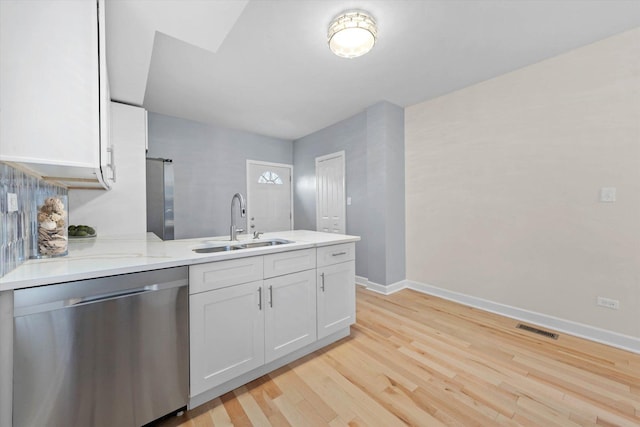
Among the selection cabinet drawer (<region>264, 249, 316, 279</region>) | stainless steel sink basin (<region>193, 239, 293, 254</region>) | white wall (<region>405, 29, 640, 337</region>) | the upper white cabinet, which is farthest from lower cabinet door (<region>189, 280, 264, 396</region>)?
white wall (<region>405, 29, 640, 337</region>)

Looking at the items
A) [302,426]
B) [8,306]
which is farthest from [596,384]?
[8,306]

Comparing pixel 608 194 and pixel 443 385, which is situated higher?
pixel 608 194

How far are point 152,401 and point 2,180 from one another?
3.85 ft

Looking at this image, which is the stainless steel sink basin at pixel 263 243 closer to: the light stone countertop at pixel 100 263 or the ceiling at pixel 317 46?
the light stone countertop at pixel 100 263

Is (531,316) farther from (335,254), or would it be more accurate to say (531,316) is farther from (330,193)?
(330,193)

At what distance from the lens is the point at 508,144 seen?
2.59m

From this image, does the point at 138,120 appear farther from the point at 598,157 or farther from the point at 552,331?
the point at 552,331

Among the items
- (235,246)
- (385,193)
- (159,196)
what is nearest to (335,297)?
(235,246)

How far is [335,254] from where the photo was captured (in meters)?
2.05

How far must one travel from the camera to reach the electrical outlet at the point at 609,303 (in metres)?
2.04

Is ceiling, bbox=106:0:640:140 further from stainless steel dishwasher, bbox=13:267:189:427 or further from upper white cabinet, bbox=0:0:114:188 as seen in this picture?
stainless steel dishwasher, bbox=13:267:189:427

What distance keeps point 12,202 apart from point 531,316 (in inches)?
150

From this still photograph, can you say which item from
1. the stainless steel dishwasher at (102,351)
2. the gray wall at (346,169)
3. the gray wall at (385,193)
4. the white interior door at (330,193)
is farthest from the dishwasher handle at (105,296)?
the white interior door at (330,193)

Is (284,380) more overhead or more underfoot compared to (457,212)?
more underfoot
